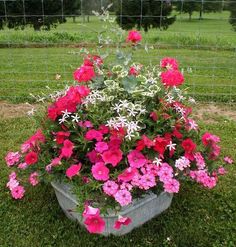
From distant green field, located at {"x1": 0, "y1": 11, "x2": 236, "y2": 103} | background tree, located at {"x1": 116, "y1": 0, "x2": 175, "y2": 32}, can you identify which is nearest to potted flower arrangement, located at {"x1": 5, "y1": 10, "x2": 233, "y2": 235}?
distant green field, located at {"x1": 0, "y1": 11, "x2": 236, "y2": 103}

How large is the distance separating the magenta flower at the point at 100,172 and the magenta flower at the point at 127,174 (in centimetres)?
8

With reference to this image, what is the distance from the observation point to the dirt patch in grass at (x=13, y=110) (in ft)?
15.4

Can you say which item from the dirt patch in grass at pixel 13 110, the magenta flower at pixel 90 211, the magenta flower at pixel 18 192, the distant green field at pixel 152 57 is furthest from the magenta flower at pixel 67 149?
the distant green field at pixel 152 57

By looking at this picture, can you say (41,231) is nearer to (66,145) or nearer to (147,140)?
(66,145)

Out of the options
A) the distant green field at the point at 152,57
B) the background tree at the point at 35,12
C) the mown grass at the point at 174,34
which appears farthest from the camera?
the background tree at the point at 35,12

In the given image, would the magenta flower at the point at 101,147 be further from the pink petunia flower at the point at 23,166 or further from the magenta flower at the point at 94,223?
the pink petunia flower at the point at 23,166

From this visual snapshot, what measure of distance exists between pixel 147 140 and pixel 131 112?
0.66ft

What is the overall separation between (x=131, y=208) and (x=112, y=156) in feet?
1.19

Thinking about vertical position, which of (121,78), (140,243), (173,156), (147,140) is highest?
(121,78)

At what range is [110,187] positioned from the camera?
222 centimetres

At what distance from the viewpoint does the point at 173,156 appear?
253 centimetres

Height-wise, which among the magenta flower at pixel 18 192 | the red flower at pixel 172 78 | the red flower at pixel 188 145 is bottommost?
the magenta flower at pixel 18 192

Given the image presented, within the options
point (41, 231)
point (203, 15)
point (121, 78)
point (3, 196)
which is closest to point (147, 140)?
point (121, 78)

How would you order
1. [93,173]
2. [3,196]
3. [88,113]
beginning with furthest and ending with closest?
[3,196] → [88,113] → [93,173]
